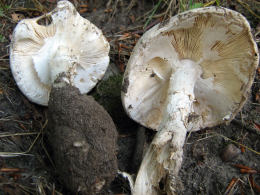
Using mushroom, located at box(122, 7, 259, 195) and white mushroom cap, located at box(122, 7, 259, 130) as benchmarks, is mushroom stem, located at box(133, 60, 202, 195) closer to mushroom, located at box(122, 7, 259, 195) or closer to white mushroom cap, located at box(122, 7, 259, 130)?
mushroom, located at box(122, 7, 259, 195)

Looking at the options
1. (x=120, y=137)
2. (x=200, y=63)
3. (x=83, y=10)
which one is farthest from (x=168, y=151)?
(x=83, y=10)

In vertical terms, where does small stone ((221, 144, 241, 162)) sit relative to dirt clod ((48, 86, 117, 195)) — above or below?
below

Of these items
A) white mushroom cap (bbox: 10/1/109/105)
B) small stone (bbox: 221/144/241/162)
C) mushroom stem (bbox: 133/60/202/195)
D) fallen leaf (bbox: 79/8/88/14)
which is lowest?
small stone (bbox: 221/144/241/162)

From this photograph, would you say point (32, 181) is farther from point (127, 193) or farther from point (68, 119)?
point (127, 193)

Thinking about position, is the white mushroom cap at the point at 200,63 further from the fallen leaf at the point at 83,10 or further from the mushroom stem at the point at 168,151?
the fallen leaf at the point at 83,10

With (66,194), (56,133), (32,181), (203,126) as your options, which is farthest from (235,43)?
(32,181)


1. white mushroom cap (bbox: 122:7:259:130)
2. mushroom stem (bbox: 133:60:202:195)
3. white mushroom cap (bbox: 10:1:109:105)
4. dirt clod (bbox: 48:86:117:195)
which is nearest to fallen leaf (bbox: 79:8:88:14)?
white mushroom cap (bbox: 10:1:109:105)

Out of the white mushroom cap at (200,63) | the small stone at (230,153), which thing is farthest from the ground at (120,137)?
the white mushroom cap at (200,63)
